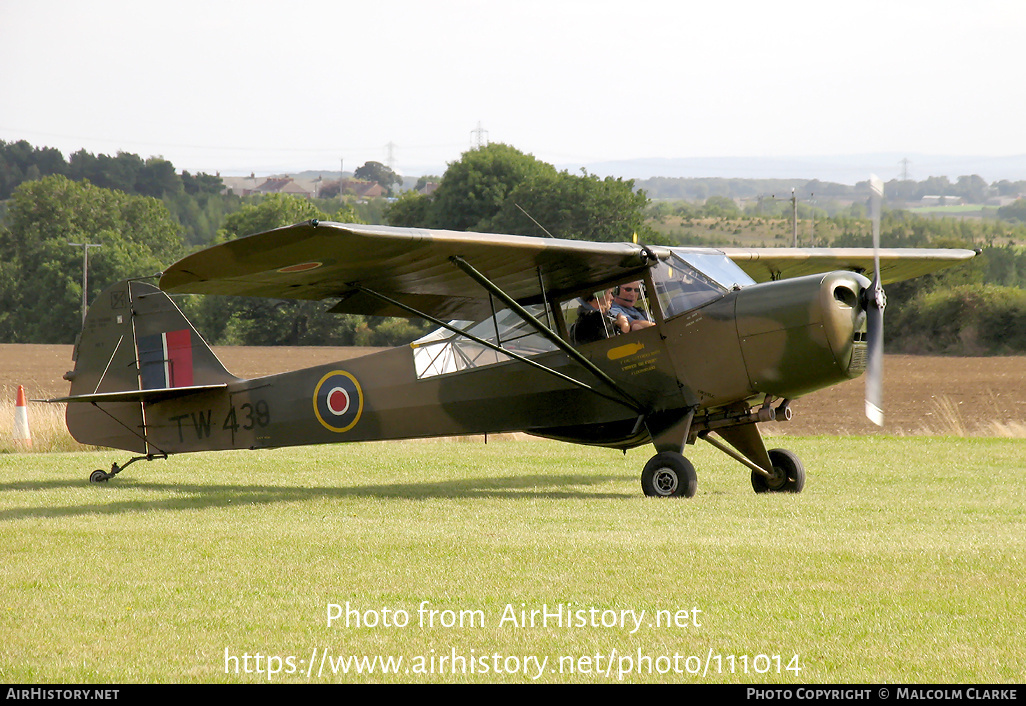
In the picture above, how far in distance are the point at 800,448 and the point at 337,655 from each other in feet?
35.7

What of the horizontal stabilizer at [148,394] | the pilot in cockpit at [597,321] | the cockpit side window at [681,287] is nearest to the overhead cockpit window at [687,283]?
the cockpit side window at [681,287]

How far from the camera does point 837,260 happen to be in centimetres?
1220

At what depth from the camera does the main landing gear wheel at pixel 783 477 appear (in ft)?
32.4

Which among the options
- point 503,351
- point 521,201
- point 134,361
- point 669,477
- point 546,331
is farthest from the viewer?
point 521,201

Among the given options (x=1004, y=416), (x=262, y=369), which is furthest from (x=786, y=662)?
(x=262, y=369)

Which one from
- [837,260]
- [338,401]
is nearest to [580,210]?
[837,260]

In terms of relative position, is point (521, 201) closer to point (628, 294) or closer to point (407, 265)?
point (628, 294)

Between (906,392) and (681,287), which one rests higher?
(681,287)

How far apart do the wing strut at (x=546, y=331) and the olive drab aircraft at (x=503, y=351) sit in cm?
2

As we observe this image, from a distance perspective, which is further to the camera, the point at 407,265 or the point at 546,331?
the point at 546,331

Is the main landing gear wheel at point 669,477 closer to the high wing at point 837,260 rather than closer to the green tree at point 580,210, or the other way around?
the high wing at point 837,260

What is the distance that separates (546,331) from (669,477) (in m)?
1.74

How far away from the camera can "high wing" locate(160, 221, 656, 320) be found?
8086mm
